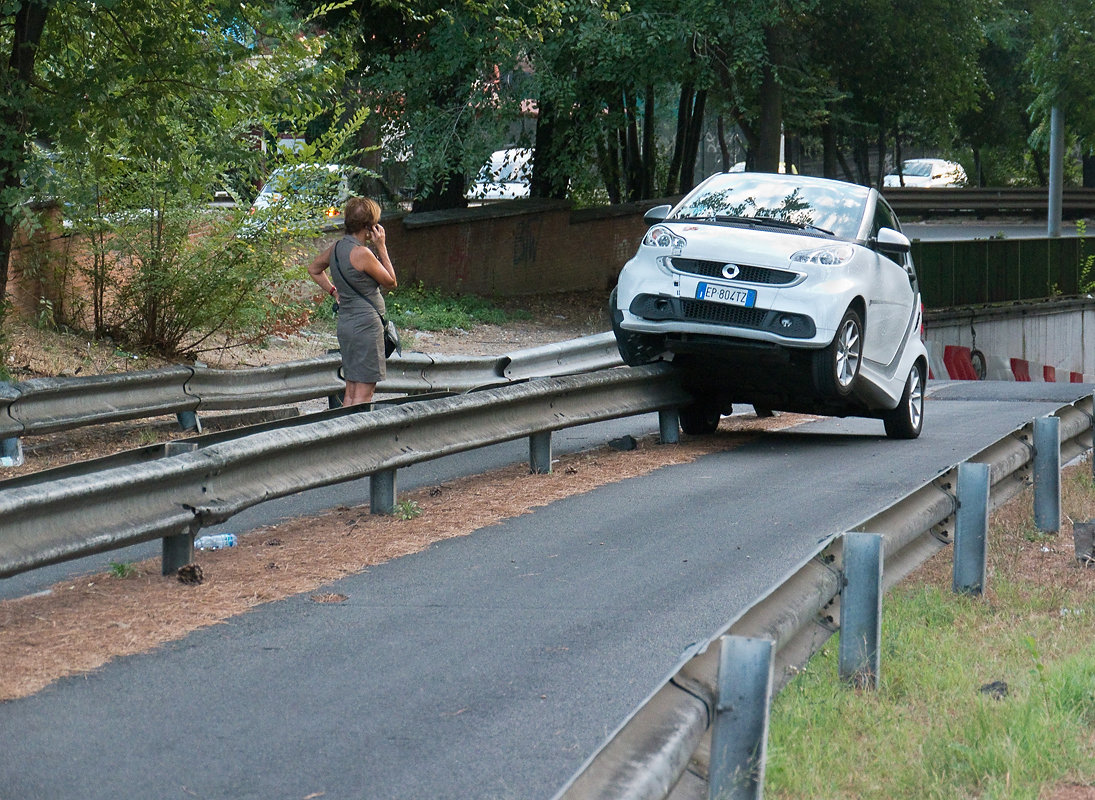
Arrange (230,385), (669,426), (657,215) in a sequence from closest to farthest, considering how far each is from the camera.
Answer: (657,215)
(669,426)
(230,385)

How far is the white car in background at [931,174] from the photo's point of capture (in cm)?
6128

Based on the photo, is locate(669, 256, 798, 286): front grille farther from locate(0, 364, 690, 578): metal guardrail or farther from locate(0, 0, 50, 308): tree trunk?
locate(0, 0, 50, 308): tree trunk

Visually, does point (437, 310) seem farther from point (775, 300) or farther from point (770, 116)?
point (775, 300)

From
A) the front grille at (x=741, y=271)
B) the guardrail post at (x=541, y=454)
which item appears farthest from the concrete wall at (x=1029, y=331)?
the guardrail post at (x=541, y=454)

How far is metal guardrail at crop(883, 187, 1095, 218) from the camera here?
5184 centimetres

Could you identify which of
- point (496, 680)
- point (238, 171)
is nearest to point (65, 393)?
point (238, 171)

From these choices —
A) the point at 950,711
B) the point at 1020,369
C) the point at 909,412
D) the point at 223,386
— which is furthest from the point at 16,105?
the point at 1020,369

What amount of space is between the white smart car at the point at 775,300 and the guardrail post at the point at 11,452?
Answer: 443cm

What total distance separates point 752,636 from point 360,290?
6307 mm

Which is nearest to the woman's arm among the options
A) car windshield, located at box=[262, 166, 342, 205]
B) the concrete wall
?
car windshield, located at box=[262, 166, 342, 205]

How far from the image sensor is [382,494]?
26.2 feet

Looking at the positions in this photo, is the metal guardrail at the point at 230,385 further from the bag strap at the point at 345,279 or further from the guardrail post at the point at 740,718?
the guardrail post at the point at 740,718

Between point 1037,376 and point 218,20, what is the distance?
71.8 feet

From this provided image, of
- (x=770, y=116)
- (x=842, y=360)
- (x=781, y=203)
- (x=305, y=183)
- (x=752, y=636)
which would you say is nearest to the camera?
(x=752, y=636)
